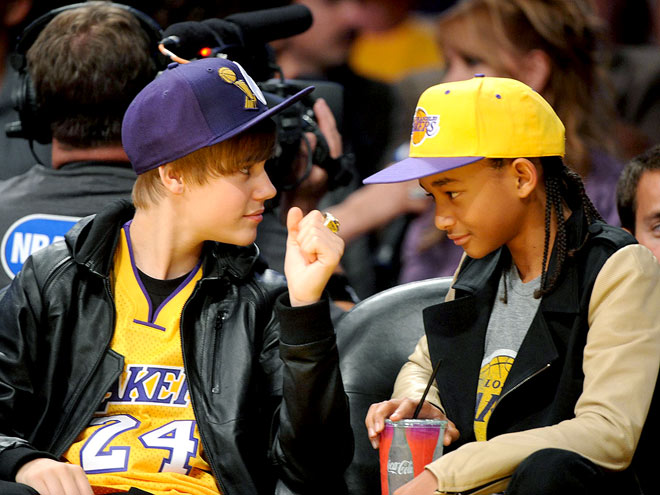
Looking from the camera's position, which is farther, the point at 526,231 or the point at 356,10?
the point at 356,10

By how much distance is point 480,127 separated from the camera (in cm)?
219

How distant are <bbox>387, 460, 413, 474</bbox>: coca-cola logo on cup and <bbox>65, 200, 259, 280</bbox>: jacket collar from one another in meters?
0.61

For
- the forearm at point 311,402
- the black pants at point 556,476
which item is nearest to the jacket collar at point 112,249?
the forearm at point 311,402

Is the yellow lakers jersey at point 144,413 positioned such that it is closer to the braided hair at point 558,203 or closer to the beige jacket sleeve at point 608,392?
the beige jacket sleeve at point 608,392

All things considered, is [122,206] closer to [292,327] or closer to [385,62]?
[292,327]

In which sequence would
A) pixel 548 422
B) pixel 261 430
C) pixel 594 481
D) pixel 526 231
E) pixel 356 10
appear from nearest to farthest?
pixel 594 481 < pixel 548 422 < pixel 526 231 < pixel 261 430 < pixel 356 10

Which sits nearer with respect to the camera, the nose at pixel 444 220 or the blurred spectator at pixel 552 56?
the nose at pixel 444 220

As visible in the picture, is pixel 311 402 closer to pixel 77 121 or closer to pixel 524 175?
pixel 524 175

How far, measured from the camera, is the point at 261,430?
245 centimetres

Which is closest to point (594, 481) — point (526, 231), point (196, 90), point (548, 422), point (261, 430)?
point (548, 422)

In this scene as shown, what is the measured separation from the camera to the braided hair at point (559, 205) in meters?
2.21

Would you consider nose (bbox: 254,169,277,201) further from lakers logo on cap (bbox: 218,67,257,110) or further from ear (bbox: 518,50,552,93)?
ear (bbox: 518,50,552,93)

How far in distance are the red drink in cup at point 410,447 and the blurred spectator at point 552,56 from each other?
6.71ft

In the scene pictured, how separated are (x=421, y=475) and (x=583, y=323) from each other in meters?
0.46
